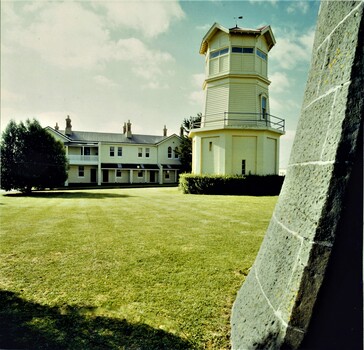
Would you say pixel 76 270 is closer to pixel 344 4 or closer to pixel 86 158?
pixel 344 4

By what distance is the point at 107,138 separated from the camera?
142 ft

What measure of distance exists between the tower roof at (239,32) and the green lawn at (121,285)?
20.6 meters

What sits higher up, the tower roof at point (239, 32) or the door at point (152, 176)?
the tower roof at point (239, 32)

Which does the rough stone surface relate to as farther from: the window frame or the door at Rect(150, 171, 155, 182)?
the window frame

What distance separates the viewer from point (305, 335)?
1.79 metres

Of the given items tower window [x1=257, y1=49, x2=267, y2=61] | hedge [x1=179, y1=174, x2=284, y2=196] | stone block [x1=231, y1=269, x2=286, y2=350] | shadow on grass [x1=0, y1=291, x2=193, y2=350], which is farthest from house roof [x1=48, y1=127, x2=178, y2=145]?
stone block [x1=231, y1=269, x2=286, y2=350]

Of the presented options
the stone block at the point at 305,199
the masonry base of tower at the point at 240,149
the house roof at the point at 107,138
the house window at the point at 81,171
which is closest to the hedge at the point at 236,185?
the masonry base of tower at the point at 240,149

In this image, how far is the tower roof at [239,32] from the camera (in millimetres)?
22359

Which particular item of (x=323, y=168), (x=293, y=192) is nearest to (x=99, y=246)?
(x=293, y=192)

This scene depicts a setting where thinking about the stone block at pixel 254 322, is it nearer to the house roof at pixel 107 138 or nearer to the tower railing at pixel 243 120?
the tower railing at pixel 243 120

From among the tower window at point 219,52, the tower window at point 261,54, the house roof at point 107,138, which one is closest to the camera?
the tower window at point 219,52

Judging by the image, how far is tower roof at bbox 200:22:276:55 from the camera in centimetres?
2236

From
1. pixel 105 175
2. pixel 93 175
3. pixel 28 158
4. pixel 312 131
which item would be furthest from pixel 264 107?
pixel 93 175

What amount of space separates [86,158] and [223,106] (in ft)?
84.6
